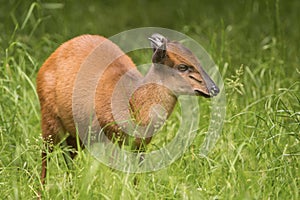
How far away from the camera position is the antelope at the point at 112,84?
16.3 ft

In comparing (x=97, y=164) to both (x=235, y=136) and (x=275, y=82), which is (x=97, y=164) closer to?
(x=235, y=136)

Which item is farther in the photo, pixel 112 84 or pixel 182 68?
pixel 112 84


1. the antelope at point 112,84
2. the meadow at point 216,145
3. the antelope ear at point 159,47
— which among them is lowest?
the meadow at point 216,145

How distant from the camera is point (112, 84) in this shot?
520 centimetres

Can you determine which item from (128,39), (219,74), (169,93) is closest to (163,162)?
(169,93)

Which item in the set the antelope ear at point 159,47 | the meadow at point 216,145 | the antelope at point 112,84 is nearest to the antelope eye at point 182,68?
the antelope at point 112,84

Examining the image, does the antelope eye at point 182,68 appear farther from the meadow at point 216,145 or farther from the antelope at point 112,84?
the meadow at point 216,145

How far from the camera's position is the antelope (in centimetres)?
498

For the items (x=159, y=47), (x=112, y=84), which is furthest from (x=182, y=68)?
(x=112, y=84)

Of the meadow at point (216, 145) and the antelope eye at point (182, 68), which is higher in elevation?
the antelope eye at point (182, 68)

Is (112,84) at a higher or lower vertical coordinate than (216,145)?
higher

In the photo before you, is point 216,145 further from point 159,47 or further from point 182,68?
point 159,47

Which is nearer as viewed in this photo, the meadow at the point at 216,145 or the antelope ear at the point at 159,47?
the meadow at the point at 216,145

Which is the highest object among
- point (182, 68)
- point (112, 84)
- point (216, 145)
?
point (182, 68)
